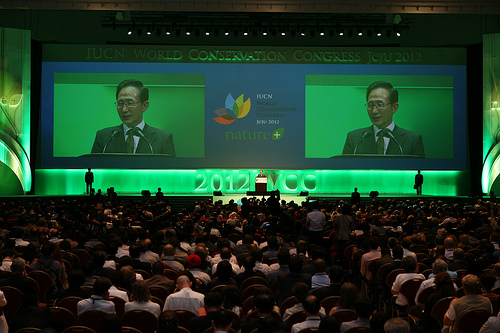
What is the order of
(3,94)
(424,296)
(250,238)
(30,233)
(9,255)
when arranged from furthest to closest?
1. (3,94)
2. (30,233)
3. (250,238)
4. (9,255)
5. (424,296)

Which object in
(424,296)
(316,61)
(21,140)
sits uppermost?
(316,61)

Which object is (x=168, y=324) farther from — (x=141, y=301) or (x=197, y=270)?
(x=197, y=270)

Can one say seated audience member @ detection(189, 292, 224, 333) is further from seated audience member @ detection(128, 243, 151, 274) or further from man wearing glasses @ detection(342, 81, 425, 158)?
man wearing glasses @ detection(342, 81, 425, 158)

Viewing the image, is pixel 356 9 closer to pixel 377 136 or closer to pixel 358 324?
pixel 377 136

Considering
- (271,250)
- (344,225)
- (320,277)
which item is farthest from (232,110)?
(320,277)

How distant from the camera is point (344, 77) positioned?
2555 centimetres

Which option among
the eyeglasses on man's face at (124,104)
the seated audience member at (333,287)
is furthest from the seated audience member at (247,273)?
the eyeglasses on man's face at (124,104)

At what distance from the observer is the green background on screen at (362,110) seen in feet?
83.6

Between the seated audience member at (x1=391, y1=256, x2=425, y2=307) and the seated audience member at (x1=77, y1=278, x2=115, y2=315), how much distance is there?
330 cm

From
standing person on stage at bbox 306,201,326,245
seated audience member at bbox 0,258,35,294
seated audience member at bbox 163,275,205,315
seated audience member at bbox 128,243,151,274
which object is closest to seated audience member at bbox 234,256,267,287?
seated audience member at bbox 163,275,205,315

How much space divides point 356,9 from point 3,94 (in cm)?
1581

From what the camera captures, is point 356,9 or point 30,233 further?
point 356,9

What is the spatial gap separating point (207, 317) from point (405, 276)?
113 inches

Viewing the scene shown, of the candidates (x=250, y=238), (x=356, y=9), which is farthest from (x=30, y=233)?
(x=356, y=9)
